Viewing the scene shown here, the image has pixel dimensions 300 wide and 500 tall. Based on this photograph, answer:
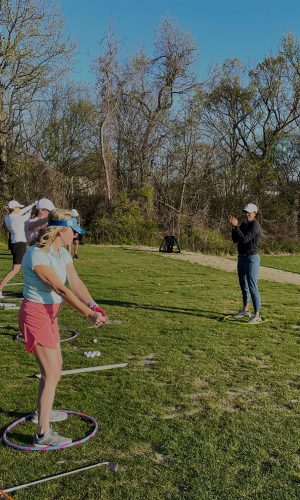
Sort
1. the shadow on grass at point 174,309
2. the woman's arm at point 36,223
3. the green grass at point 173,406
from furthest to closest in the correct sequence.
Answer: the shadow on grass at point 174,309 → the woman's arm at point 36,223 → the green grass at point 173,406

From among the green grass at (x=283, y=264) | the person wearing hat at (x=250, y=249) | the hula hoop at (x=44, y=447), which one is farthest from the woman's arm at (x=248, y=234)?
the green grass at (x=283, y=264)

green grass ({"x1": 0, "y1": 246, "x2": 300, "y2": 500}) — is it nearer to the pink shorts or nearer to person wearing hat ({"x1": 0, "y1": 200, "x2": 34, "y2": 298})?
the pink shorts

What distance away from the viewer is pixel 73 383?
5246 mm

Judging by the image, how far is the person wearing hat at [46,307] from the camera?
3658mm

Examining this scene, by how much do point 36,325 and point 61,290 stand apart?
36cm

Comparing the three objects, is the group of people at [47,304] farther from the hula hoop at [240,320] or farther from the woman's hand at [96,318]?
the hula hoop at [240,320]

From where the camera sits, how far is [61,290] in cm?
360

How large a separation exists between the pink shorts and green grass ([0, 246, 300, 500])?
857 millimetres

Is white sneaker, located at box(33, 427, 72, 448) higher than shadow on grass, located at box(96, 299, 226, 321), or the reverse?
shadow on grass, located at box(96, 299, 226, 321)

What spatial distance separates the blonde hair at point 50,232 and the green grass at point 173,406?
1606 millimetres

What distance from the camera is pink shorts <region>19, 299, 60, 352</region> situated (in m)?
3.69

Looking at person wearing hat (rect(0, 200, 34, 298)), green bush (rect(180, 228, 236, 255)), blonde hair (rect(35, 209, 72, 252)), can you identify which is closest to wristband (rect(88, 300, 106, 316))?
blonde hair (rect(35, 209, 72, 252))

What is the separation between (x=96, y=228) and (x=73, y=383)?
79.8 feet

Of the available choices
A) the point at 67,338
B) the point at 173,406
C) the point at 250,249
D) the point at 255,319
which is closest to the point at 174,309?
the point at 255,319
